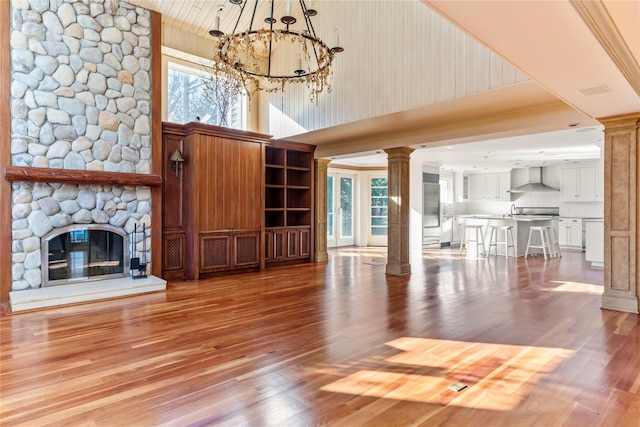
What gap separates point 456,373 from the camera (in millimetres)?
2697

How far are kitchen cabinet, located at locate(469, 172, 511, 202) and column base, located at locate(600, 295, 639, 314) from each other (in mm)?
8559

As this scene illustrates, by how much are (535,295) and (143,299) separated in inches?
207

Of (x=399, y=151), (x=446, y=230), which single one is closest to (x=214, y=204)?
(x=399, y=151)

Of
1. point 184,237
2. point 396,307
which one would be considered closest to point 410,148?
point 396,307

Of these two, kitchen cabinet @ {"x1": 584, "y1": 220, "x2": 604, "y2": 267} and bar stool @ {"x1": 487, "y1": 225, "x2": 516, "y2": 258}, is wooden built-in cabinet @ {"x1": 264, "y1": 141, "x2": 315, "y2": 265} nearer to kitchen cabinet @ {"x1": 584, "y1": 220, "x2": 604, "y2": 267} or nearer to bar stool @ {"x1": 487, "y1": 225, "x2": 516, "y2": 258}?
bar stool @ {"x1": 487, "y1": 225, "x2": 516, "y2": 258}

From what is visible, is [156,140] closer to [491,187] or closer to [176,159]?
[176,159]

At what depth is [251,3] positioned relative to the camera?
6539 mm

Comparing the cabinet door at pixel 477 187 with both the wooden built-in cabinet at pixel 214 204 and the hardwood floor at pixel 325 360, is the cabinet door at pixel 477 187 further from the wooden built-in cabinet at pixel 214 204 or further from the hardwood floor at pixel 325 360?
the wooden built-in cabinet at pixel 214 204

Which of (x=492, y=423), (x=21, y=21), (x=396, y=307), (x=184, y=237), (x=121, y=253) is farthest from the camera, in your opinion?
(x=184, y=237)

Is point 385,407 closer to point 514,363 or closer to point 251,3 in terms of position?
point 514,363

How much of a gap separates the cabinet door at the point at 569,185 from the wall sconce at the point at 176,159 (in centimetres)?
1042

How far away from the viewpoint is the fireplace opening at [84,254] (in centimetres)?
513

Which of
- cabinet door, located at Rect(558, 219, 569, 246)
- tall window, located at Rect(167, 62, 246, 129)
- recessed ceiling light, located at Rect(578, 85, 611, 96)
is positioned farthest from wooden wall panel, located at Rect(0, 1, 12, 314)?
cabinet door, located at Rect(558, 219, 569, 246)

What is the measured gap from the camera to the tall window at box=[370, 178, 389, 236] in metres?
11.7
